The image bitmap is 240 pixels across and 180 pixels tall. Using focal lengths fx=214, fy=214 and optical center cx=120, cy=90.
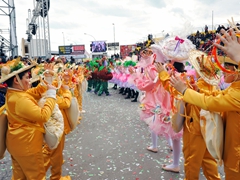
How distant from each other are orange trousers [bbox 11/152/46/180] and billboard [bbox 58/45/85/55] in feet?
133

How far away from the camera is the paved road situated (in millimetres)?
3175

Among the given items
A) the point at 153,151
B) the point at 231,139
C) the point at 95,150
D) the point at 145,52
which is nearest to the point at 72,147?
the point at 95,150

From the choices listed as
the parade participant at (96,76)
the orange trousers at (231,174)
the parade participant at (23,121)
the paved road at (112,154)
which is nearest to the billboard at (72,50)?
→ the parade participant at (96,76)

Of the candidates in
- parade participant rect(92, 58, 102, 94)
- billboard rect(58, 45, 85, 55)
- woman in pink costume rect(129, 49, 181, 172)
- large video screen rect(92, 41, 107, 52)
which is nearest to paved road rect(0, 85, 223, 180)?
woman in pink costume rect(129, 49, 181, 172)

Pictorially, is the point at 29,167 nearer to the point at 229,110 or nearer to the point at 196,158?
the point at 196,158

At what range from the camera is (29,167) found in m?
2.08

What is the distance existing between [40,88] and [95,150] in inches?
78.9

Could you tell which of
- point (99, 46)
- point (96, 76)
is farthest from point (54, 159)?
point (99, 46)

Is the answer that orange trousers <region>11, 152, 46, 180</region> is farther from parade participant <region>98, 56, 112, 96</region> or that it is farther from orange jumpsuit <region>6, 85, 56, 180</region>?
parade participant <region>98, 56, 112, 96</region>

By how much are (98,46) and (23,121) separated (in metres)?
37.6

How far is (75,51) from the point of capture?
4184 centimetres

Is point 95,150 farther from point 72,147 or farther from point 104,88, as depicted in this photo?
point 104,88

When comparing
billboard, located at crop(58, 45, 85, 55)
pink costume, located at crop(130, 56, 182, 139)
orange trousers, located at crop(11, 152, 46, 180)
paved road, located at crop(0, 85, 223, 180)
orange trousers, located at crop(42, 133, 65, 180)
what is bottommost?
paved road, located at crop(0, 85, 223, 180)

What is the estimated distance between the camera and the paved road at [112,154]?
10.4ft
